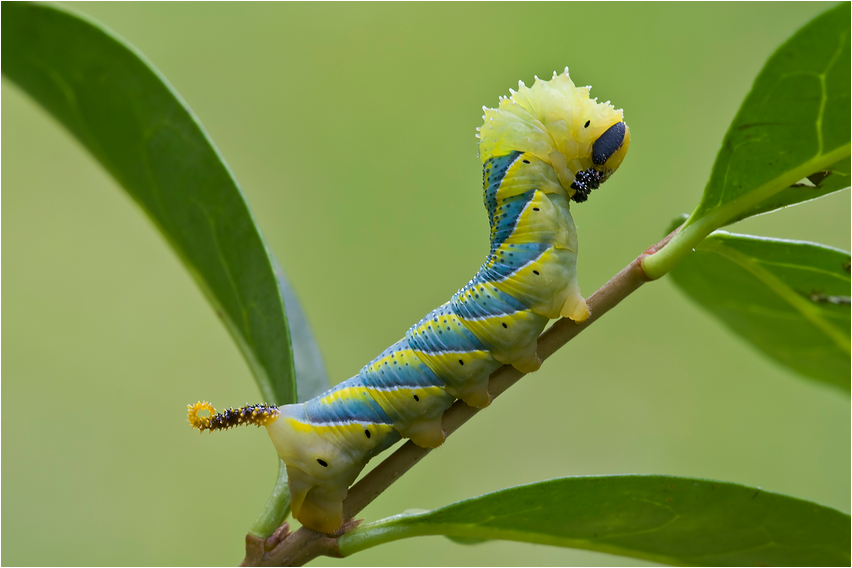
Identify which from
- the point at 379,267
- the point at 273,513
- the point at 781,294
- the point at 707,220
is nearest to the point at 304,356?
the point at 273,513

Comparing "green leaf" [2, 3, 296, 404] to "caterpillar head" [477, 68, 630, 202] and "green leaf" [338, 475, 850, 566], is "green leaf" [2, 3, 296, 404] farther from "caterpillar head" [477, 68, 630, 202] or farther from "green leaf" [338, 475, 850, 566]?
"caterpillar head" [477, 68, 630, 202]

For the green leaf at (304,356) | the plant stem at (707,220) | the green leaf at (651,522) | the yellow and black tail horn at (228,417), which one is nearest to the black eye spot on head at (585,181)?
the plant stem at (707,220)

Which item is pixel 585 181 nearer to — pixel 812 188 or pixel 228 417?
pixel 812 188

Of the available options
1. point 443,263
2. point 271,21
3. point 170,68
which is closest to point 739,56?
point 443,263

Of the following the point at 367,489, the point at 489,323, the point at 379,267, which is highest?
the point at 379,267

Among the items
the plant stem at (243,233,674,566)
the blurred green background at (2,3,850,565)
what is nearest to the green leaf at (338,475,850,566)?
the plant stem at (243,233,674,566)

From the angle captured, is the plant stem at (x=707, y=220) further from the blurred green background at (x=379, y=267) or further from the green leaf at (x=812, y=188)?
the blurred green background at (x=379, y=267)

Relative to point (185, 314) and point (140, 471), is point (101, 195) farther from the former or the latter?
point (140, 471)
